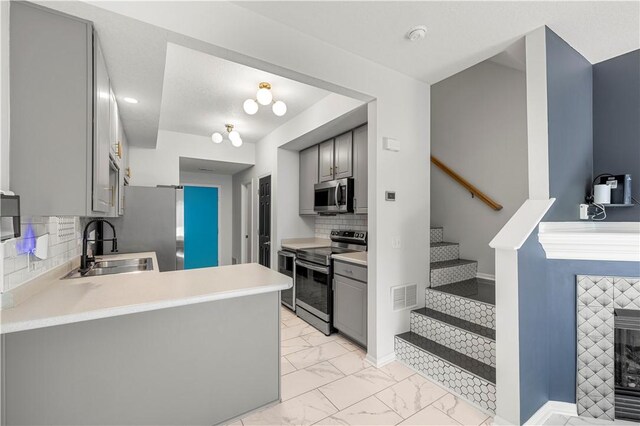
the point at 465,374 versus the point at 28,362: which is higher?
the point at 28,362

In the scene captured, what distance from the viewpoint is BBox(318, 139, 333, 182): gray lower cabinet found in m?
3.85

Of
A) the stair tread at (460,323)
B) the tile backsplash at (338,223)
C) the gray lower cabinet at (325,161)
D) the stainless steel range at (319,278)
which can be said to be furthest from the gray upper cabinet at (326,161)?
the stair tread at (460,323)

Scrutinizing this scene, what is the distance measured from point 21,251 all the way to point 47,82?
84 centimetres

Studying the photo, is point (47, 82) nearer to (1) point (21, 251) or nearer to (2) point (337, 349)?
(1) point (21, 251)

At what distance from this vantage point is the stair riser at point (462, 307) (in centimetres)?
233

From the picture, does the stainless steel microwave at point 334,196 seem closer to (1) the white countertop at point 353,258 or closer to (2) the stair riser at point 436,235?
(1) the white countertop at point 353,258

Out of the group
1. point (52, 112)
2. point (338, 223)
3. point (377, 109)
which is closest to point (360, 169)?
point (377, 109)

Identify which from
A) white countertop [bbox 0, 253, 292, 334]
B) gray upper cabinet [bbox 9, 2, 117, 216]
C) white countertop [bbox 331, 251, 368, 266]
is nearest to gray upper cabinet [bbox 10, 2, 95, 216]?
gray upper cabinet [bbox 9, 2, 117, 216]

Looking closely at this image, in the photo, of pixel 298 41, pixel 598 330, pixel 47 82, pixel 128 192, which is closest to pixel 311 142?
pixel 298 41

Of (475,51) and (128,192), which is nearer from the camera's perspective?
(475,51)

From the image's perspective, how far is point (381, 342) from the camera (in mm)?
2529

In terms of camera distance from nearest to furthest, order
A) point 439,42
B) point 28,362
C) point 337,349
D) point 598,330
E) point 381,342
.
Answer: point 28,362, point 598,330, point 439,42, point 381,342, point 337,349

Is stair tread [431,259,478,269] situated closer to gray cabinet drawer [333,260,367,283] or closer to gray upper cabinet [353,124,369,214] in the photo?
gray cabinet drawer [333,260,367,283]

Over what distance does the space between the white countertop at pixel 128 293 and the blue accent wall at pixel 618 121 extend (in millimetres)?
2758
